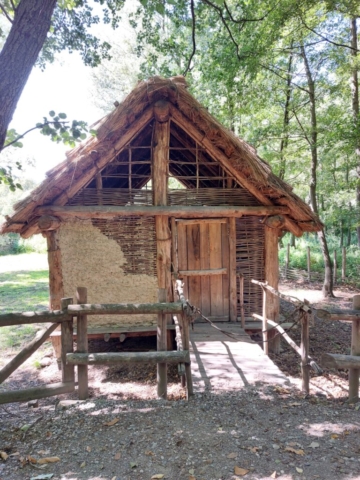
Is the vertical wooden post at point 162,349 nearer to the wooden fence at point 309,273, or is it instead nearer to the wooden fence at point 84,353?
the wooden fence at point 84,353

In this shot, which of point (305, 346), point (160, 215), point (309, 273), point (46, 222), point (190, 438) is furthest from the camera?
point (309, 273)

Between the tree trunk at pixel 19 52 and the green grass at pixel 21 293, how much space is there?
22.5ft

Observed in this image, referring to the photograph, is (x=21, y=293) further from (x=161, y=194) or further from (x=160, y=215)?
(x=161, y=194)

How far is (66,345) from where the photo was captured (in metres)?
3.50

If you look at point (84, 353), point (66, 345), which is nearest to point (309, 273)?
point (84, 353)

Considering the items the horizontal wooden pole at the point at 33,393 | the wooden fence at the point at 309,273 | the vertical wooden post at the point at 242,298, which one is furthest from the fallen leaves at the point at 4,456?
the wooden fence at the point at 309,273

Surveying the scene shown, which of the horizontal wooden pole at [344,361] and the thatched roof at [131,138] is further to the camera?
the thatched roof at [131,138]

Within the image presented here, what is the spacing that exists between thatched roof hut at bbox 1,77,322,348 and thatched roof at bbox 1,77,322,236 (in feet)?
0.06

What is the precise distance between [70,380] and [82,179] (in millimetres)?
3445

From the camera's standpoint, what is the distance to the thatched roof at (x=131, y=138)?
516cm

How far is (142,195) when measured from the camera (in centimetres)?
588

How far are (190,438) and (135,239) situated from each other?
12.4ft

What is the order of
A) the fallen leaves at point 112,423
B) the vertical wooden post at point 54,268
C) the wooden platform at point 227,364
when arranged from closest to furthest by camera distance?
the fallen leaves at point 112,423
the wooden platform at point 227,364
the vertical wooden post at point 54,268

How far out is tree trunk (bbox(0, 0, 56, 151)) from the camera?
2.43 m
